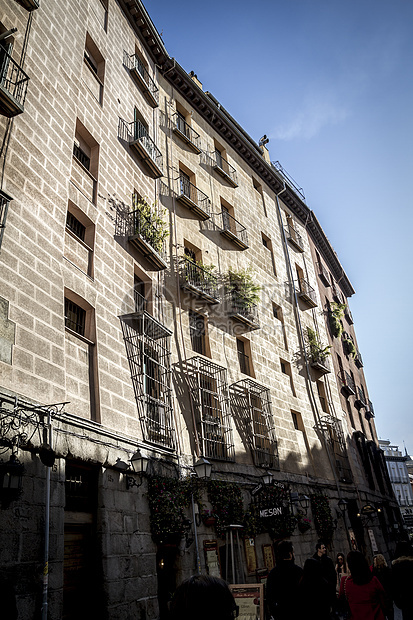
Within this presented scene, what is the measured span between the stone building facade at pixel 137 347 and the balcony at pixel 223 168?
0.29ft

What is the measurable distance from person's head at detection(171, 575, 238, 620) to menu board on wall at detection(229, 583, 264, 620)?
6.09 meters

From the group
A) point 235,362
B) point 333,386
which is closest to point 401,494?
point 333,386

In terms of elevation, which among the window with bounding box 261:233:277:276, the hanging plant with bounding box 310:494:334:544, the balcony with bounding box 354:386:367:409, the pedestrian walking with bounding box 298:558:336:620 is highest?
the window with bounding box 261:233:277:276

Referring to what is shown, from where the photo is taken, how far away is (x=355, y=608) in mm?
5961

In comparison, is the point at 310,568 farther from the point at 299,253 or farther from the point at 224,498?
the point at 299,253

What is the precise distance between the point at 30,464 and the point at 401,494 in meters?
85.2

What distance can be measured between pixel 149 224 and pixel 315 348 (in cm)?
1248

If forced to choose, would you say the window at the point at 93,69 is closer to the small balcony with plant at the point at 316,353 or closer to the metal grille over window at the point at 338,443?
the small balcony with plant at the point at 316,353

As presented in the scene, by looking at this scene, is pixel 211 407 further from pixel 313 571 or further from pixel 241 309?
pixel 313 571

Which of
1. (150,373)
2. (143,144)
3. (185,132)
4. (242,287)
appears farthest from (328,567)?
(185,132)

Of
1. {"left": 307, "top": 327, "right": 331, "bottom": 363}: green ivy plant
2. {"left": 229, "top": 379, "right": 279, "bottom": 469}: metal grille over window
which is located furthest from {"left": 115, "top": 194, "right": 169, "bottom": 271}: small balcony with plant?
{"left": 307, "top": 327, "right": 331, "bottom": 363}: green ivy plant

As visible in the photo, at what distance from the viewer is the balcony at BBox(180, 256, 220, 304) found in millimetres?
16078

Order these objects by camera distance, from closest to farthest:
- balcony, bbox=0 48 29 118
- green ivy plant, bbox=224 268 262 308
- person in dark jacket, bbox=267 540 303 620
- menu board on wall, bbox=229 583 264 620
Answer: person in dark jacket, bbox=267 540 303 620 → menu board on wall, bbox=229 583 264 620 → balcony, bbox=0 48 29 118 → green ivy plant, bbox=224 268 262 308

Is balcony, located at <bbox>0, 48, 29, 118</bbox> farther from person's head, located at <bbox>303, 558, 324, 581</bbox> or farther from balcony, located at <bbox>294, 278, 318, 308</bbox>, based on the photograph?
balcony, located at <bbox>294, 278, 318, 308</bbox>
